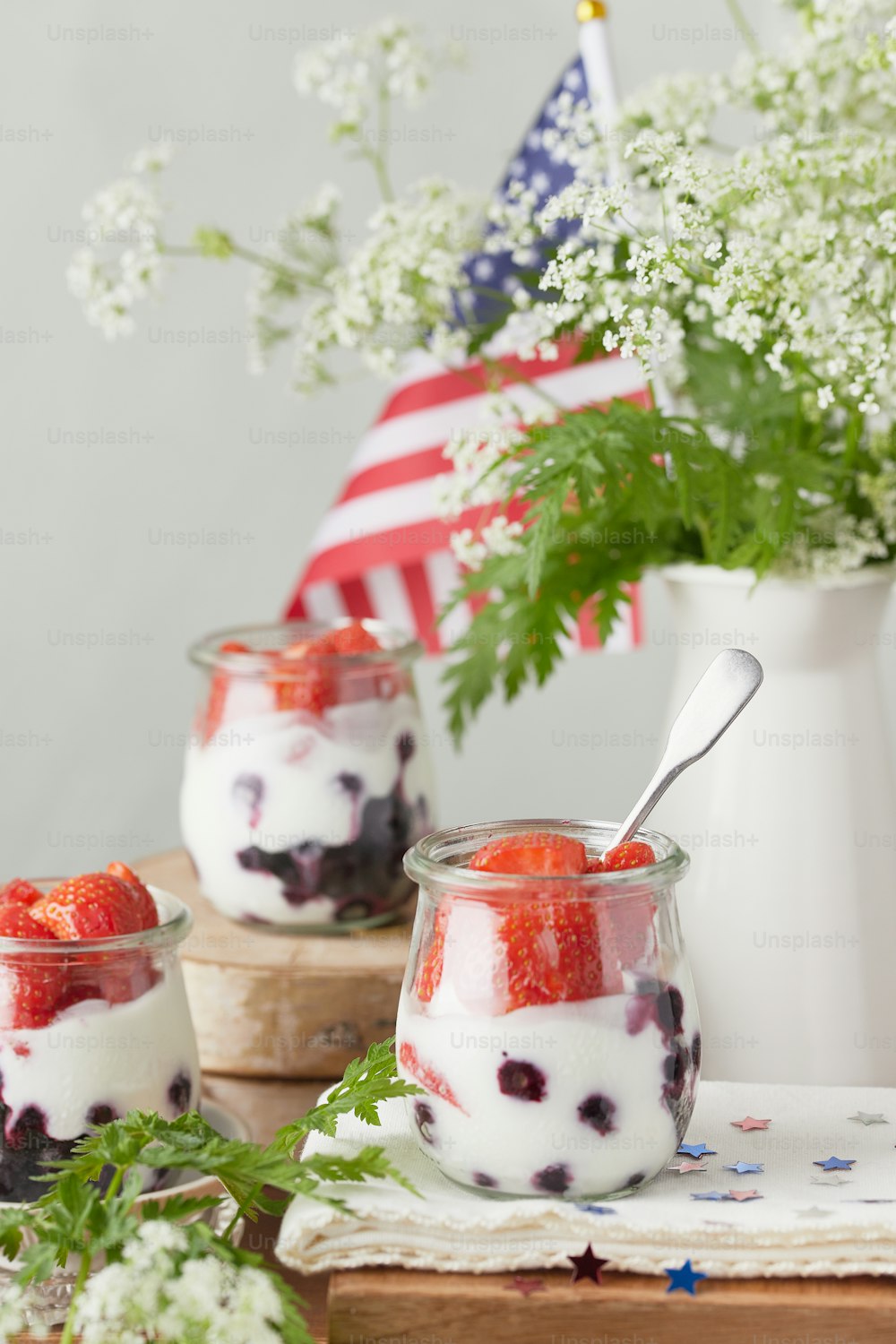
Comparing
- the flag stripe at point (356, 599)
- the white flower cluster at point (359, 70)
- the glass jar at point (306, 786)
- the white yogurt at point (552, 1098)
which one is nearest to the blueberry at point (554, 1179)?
the white yogurt at point (552, 1098)

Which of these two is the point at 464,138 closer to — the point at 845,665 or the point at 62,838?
the point at 62,838

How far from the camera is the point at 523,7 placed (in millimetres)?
2287

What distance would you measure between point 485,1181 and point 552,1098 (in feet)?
0.24

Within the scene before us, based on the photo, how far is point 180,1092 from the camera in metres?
1.04

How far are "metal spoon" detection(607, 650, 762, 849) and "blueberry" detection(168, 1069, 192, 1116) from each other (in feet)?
1.14

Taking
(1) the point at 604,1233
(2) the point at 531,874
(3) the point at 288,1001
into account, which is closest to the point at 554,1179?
(1) the point at 604,1233

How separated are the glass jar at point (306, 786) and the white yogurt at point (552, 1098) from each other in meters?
0.48

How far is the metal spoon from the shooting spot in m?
0.93

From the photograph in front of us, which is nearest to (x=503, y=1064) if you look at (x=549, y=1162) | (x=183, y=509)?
(x=549, y=1162)

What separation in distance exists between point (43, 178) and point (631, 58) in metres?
0.91

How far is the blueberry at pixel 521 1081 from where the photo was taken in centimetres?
83

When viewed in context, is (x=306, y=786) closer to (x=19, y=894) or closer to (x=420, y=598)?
(x=19, y=894)

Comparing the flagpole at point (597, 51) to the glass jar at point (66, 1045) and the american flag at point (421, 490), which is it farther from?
the glass jar at point (66, 1045)

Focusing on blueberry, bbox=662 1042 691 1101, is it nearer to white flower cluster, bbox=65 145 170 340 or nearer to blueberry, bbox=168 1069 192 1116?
blueberry, bbox=168 1069 192 1116
